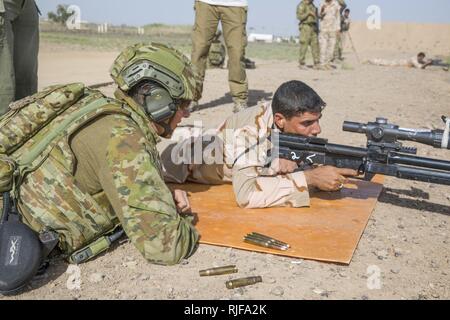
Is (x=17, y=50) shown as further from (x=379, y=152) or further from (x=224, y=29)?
(x=379, y=152)

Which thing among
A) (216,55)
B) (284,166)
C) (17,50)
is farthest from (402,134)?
(216,55)

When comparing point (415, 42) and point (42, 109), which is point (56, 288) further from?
point (415, 42)

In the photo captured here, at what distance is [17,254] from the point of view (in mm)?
2600

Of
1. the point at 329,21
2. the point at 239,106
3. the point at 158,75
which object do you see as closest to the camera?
the point at 158,75

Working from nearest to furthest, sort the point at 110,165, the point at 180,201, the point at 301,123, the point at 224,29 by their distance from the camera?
the point at 110,165
the point at 180,201
the point at 301,123
the point at 224,29

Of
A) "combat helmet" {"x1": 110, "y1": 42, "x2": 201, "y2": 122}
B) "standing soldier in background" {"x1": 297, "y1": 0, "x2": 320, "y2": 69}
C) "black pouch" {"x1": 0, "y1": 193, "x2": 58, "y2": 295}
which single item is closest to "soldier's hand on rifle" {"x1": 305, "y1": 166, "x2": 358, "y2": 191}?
"combat helmet" {"x1": 110, "y1": 42, "x2": 201, "y2": 122}

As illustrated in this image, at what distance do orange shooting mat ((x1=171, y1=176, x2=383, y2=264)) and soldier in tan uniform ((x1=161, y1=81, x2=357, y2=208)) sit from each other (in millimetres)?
159

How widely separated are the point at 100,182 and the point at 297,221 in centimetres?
171

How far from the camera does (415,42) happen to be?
2090 inches

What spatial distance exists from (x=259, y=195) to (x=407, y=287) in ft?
4.52

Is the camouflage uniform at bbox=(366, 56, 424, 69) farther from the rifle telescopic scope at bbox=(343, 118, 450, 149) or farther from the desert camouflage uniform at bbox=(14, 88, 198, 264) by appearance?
the desert camouflage uniform at bbox=(14, 88, 198, 264)

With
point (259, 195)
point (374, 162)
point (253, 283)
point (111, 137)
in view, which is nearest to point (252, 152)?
point (259, 195)

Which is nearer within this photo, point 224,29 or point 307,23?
point 224,29
